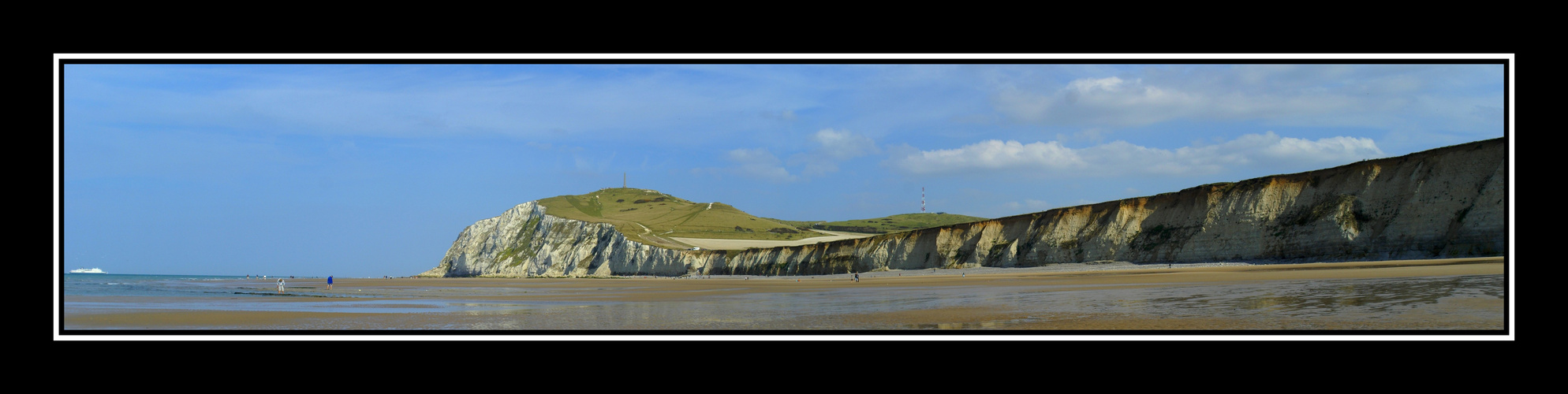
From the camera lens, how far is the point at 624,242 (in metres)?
95.6

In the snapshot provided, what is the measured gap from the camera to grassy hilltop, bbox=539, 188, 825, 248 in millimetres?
113338

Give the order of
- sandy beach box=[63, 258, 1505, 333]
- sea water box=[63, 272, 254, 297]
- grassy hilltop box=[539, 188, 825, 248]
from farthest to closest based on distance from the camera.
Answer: grassy hilltop box=[539, 188, 825, 248] < sea water box=[63, 272, 254, 297] < sandy beach box=[63, 258, 1505, 333]

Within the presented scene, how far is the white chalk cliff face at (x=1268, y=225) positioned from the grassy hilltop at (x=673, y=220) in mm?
50917

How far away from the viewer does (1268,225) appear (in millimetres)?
32625

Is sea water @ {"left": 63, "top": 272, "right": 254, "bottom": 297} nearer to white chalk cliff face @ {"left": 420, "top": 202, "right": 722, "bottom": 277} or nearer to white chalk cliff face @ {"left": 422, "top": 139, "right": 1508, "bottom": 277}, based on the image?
white chalk cliff face @ {"left": 422, "top": 139, "right": 1508, "bottom": 277}

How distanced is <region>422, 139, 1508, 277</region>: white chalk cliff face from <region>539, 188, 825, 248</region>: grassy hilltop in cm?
5092

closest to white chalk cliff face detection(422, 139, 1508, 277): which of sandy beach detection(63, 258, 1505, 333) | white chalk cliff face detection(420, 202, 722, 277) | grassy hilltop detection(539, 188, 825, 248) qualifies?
sandy beach detection(63, 258, 1505, 333)

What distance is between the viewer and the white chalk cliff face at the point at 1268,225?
2517 centimetres

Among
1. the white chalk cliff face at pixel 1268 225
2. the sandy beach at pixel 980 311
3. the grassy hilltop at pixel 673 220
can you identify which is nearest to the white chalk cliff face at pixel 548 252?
the grassy hilltop at pixel 673 220

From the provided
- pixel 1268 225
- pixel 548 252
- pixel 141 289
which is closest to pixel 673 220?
pixel 548 252

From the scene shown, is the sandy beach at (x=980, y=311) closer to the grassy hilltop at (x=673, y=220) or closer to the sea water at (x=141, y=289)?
the sea water at (x=141, y=289)

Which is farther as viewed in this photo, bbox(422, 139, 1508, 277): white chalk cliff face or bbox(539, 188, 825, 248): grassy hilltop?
bbox(539, 188, 825, 248): grassy hilltop

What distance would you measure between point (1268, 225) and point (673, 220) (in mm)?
139307
